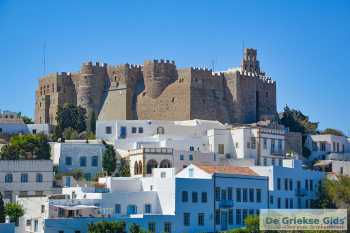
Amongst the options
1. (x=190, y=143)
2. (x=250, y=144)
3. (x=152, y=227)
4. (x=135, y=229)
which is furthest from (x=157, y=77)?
(x=135, y=229)

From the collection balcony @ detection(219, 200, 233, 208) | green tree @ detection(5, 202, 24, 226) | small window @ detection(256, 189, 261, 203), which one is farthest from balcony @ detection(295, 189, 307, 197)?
green tree @ detection(5, 202, 24, 226)

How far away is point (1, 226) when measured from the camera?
5147 centimetres

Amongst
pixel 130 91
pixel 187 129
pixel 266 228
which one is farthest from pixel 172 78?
pixel 266 228

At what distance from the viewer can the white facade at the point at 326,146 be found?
8494 cm

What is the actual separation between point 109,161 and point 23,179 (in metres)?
9.16

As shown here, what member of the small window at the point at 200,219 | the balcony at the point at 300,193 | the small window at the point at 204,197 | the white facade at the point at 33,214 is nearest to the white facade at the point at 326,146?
the balcony at the point at 300,193

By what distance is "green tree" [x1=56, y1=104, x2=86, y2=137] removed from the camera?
85.6 meters

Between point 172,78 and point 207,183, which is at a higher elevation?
point 172,78

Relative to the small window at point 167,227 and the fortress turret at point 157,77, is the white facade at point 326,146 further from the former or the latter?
the small window at point 167,227

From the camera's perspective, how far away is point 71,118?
86.2 m

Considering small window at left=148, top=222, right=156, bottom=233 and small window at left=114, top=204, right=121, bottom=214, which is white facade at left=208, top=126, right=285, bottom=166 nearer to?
small window at left=114, top=204, right=121, bottom=214

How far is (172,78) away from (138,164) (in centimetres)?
1995

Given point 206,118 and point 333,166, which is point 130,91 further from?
point 333,166

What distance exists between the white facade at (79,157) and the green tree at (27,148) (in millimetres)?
994
